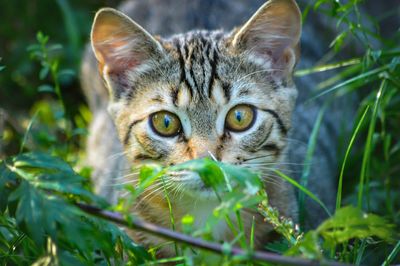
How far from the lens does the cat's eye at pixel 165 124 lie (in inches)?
110

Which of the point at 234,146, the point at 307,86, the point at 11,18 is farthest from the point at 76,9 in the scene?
the point at 234,146

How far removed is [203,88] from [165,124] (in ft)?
0.76

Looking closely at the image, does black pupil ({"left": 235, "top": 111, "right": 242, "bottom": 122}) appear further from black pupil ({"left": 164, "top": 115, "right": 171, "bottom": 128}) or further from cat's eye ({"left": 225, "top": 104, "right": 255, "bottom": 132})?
black pupil ({"left": 164, "top": 115, "right": 171, "bottom": 128})

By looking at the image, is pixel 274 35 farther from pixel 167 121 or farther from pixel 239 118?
pixel 167 121

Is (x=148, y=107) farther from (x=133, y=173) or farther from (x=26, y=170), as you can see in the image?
(x=26, y=170)

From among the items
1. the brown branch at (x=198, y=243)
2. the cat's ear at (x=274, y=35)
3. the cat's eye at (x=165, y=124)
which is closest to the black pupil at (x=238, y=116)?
the cat's eye at (x=165, y=124)

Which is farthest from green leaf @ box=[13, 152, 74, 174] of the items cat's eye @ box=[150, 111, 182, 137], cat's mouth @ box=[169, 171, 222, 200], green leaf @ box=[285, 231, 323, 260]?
green leaf @ box=[285, 231, 323, 260]

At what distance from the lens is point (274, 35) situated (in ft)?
10.1

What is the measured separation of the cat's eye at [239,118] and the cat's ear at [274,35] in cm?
33

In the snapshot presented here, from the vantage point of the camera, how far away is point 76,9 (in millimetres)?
5246

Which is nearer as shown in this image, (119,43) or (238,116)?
(238,116)

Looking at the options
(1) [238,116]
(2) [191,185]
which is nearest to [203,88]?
(1) [238,116]

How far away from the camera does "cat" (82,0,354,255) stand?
2.77 m

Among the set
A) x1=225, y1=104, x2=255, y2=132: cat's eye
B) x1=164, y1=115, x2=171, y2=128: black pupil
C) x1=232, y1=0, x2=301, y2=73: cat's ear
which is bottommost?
x1=225, y1=104, x2=255, y2=132: cat's eye
